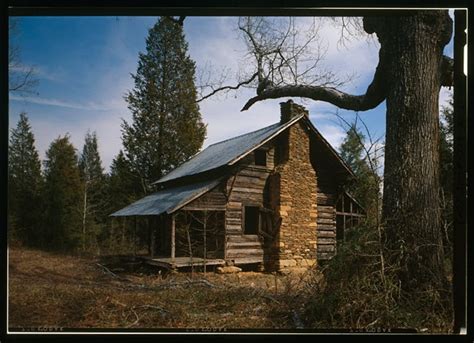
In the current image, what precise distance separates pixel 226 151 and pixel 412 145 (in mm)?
1970

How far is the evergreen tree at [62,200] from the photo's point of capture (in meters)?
3.44

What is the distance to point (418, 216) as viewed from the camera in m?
3.48

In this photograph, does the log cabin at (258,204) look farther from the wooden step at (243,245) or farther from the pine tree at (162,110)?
the pine tree at (162,110)

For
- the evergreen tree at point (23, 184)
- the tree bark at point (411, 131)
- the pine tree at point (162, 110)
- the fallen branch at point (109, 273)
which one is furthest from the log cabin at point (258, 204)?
the evergreen tree at point (23, 184)

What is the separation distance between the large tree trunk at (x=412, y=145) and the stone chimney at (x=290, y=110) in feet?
2.95

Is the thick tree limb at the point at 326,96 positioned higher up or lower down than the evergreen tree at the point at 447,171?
higher up

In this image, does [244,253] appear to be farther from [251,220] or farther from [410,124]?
[410,124]

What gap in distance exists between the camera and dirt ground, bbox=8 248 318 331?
3.26 m

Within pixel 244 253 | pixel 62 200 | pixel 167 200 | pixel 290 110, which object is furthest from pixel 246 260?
pixel 62 200

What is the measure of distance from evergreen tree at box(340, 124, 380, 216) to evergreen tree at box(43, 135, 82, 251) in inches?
111

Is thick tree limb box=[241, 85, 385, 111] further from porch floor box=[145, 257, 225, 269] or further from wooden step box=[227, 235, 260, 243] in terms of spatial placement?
porch floor box=[145, 257, 225, 269]

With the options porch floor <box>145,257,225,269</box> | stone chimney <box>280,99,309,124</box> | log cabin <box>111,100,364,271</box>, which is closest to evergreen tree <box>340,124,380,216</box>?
log cabin <box>111,100,364,271</box>

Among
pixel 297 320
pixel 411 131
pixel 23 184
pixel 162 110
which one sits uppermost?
pixel 162 110

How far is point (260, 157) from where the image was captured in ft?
13.7
